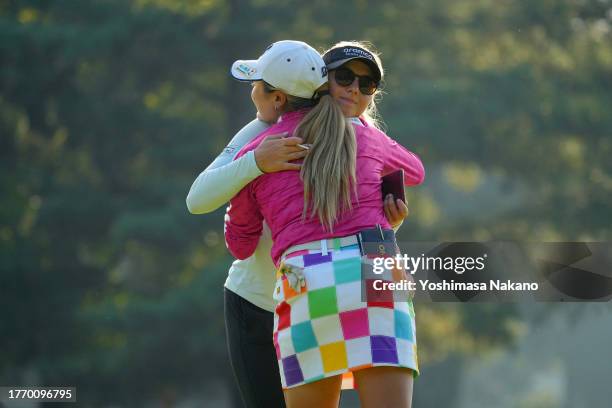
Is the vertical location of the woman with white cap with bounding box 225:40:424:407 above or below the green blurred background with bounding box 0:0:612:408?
below

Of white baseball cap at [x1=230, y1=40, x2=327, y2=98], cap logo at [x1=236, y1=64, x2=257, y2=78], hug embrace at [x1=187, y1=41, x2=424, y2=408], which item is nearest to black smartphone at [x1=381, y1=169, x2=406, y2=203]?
hug embrace at [x1=187, y1=41, x2=424, y2=408]

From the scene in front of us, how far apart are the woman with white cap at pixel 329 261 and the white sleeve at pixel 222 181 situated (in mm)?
32

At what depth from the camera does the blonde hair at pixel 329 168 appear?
269 centimetres

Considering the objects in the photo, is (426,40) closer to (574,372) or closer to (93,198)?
(93,198)

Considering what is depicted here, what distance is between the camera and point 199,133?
17922 millimetres

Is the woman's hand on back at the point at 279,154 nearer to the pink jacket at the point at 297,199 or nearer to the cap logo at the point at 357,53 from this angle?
the pink jacket at the point at 297,199

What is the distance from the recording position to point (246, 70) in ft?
10.0

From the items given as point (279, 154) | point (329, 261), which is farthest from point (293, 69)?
point (329, 261)

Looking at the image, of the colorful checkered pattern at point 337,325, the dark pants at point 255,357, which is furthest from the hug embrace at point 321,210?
the dark pants at point 255,357

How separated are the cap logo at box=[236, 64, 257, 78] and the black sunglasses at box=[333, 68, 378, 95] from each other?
210mm

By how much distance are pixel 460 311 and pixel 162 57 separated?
6.08 meters

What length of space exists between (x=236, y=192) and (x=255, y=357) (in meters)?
0.59

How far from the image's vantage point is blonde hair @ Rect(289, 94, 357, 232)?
8.82ft

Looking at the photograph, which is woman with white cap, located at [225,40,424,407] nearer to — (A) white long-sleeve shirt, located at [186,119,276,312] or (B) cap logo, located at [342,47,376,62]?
(A) white long-sleeve shirt, located at [186,119,276,312]
